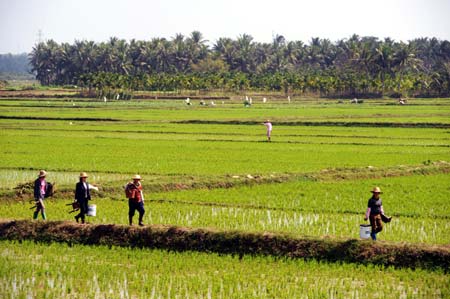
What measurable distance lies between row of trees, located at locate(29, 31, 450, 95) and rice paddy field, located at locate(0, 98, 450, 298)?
4108 centimetres

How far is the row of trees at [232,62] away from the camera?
7506 centimetres

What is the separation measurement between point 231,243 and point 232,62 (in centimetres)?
8951

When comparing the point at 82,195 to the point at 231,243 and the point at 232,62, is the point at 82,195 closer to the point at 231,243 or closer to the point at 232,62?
the point at 231,243

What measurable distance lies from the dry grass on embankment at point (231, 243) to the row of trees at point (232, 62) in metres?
61.7

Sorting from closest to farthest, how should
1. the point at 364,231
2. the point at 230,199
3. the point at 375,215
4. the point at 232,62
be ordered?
1. the point at 364,231
2. the point at 375,215
3. the point at 230,199
4. the point at 232,62

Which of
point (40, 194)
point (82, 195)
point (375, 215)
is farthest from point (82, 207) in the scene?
point (375, 215)

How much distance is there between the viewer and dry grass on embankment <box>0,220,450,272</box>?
9.95 meters

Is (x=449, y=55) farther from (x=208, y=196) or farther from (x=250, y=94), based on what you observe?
(x=208, y=196)

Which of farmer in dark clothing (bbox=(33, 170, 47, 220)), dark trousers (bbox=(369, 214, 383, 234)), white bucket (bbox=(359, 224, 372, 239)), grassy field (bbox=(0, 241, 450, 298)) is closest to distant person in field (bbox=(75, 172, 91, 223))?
farmer in dark clothing (bbox=(33, 170, 47, 220))

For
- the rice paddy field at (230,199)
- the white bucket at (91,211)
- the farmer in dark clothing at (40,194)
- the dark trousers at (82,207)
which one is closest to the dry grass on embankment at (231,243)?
the rice paddy field at (230,199)

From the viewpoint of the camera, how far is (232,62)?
99.4 m

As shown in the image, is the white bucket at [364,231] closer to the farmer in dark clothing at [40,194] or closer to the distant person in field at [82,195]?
the distant person in field at [82,195]

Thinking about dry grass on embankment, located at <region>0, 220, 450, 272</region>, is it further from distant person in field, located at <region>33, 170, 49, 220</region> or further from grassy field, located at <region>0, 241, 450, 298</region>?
distant person in field, located at <region>33, 170, 49, 220</region>

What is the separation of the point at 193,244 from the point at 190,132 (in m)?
21.5
